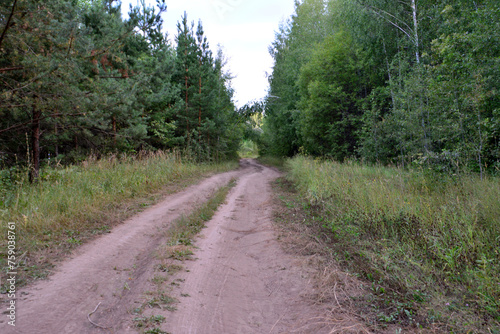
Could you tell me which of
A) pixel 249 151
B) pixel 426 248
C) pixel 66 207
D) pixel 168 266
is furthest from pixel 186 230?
pixel 249 151

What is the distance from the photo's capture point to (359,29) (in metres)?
15.4

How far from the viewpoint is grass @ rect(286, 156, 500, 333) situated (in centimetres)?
266

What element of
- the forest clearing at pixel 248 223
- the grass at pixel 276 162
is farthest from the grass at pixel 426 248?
the grass at pixel 276 162

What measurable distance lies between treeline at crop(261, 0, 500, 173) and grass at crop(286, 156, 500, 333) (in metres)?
1.75

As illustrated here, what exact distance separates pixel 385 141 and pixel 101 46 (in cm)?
1344

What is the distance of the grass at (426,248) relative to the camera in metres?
2.66

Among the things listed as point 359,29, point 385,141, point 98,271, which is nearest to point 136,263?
point 98,271

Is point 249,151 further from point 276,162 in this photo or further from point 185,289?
point 185,289

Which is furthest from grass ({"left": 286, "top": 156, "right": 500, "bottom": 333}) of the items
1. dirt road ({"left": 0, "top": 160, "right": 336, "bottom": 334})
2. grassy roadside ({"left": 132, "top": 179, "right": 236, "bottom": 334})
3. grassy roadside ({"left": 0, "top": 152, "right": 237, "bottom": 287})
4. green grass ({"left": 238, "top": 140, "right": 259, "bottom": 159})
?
green grass ({"left": 238, "top": 140, "right": 259, "bottom": 159})

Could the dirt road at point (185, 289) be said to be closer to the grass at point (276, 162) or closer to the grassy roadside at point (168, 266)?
the grassy roadside at point (168, 266)

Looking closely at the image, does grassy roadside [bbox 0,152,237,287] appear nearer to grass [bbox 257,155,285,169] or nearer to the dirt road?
the dirt road

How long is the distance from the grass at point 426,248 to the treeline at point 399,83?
1.75m

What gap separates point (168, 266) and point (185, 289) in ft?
2.08

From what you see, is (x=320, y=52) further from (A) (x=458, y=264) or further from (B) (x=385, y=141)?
(A) (x=458, y=264)
